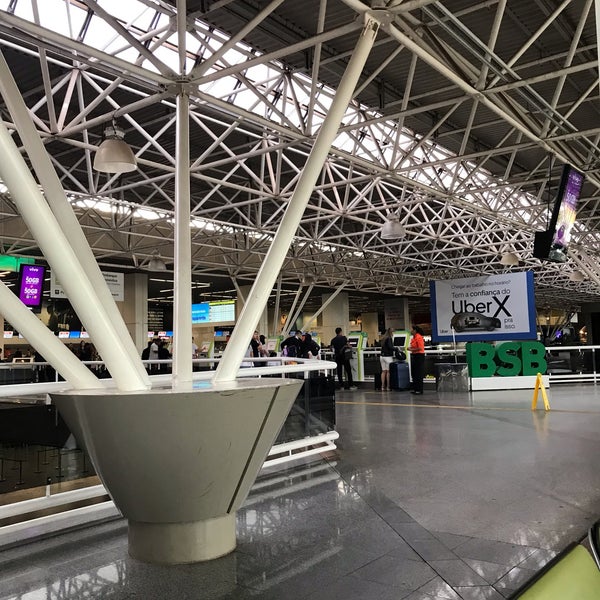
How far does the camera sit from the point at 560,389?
1861 centimetres

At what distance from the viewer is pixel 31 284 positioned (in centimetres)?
1683

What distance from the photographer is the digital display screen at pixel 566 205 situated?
1369cm

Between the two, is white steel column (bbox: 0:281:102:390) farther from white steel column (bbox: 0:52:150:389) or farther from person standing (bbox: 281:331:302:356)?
person standing (bbox: 281:331:302:356)

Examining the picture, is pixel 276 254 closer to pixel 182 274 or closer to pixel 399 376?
pixel 182 274

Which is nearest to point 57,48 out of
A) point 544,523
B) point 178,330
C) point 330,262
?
point 178,330

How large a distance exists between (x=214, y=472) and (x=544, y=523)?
3052 millimetres

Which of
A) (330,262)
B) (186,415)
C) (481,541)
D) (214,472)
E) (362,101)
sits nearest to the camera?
(186,415)

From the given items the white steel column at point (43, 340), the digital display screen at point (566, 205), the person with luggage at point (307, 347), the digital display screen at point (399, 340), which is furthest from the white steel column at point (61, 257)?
the digital display screen at point (399, 340)

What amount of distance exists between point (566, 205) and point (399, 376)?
8295 mm

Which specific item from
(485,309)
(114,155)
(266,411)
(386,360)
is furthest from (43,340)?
(485,309)

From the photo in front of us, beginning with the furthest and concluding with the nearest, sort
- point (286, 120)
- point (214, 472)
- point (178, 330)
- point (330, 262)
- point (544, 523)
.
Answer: point (330, 262) < point (286, 120) < point (178, 330) < point (544, 523) < point (214, 472)

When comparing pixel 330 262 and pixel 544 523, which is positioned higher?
pixel 330 262

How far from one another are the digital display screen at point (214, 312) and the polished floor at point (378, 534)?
122 ft

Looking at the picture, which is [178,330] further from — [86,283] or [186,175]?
[86,283]
